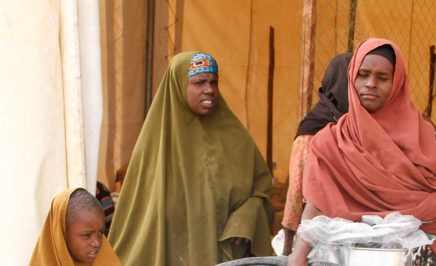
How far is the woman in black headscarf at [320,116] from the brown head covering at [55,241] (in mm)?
948

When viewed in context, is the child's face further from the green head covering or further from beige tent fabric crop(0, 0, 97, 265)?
beige tent fabric crop(0, 0, 97, 265)

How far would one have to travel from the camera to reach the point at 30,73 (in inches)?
146

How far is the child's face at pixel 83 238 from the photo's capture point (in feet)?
10.3

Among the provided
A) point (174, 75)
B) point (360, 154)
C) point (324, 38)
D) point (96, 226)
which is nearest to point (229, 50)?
point (324, 38)

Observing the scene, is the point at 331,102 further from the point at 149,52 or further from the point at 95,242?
the point at 149,52

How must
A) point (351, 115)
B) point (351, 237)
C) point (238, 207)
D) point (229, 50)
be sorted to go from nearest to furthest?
1. point (351, 237)
2. point (351, 115)
3. point (238, 207)
4. point (229, 50)

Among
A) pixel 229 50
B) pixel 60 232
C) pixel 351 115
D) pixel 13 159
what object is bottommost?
pixel 60 232

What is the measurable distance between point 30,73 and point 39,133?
0.29m

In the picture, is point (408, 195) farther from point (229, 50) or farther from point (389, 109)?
point (229, 50)

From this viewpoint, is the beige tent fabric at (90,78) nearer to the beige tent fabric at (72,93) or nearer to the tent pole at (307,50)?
the beige tent fabric at (72,93)

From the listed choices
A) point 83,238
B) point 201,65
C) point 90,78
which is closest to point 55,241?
point 83,238

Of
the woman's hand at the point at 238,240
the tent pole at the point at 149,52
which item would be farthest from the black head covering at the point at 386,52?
the tent pole at the point at 149,52

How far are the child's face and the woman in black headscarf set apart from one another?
3.11ft

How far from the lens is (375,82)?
266 centimetres
